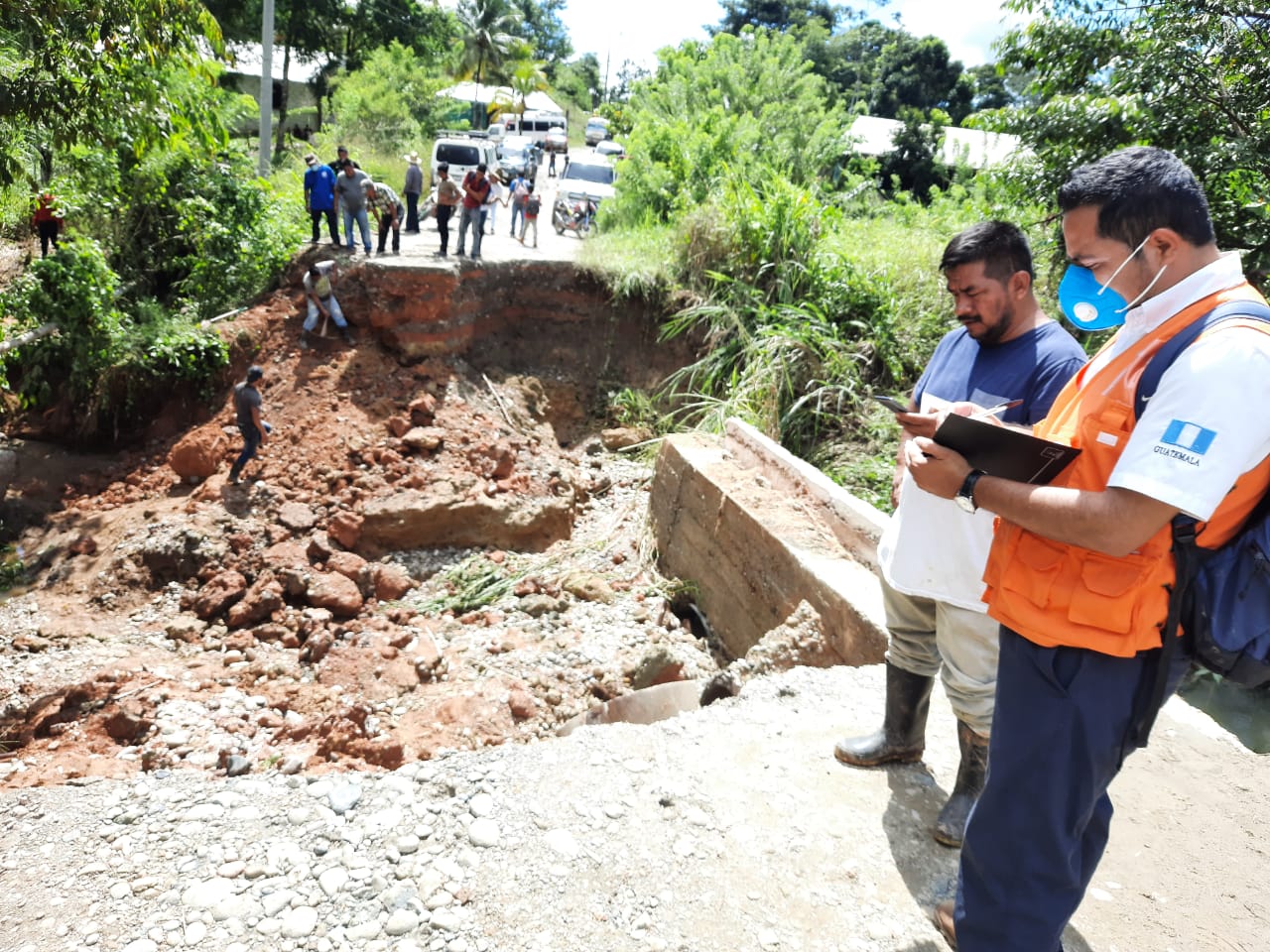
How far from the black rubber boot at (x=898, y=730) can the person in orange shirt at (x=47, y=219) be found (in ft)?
32.0

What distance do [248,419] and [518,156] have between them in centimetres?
1664

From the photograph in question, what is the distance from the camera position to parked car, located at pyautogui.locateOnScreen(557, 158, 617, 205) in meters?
16.5

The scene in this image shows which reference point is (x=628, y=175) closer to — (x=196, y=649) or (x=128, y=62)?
(x=128, y=62)

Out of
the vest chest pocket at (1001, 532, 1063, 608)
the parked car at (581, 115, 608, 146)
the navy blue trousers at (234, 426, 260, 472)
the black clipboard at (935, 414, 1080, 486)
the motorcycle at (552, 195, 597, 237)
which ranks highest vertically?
the parked car at (581, 115, 608, 146)

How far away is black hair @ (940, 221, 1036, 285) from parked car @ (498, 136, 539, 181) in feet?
58.4

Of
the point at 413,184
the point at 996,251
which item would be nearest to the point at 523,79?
the point at 413,184

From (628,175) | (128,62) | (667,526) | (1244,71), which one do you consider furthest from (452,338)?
(1244,71)

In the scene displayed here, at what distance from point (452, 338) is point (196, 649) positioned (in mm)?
4515

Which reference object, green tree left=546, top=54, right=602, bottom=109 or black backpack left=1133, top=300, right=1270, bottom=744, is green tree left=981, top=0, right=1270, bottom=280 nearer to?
black backpack left=1133, top=300, right=1270, bottom=744

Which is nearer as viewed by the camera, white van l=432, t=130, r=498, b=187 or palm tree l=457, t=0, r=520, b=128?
white van l=432, t=130, r=498, b=187

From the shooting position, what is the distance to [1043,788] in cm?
165

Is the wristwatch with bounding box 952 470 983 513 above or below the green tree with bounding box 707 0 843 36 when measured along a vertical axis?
below

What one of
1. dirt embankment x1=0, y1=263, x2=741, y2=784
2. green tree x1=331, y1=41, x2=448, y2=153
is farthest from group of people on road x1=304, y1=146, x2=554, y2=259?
green tree x1=331, y1=41, x2=448, y2=153

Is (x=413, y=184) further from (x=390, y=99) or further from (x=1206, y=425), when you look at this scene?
(x=390, y=99)
